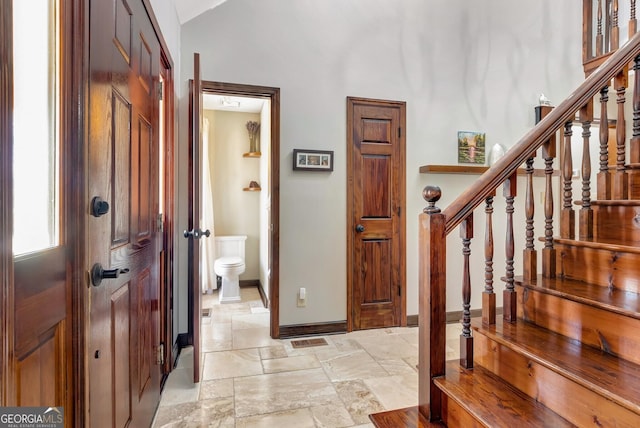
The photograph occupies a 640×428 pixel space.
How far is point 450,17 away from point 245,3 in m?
1.98

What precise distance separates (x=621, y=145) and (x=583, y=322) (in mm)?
1078

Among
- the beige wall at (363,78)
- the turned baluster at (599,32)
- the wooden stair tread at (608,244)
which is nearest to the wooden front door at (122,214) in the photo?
the beige wall at (363,78)

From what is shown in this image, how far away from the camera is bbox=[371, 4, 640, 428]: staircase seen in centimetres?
119

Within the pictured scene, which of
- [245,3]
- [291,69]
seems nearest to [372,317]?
[291,69]

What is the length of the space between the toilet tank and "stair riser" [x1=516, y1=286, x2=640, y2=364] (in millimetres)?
3500

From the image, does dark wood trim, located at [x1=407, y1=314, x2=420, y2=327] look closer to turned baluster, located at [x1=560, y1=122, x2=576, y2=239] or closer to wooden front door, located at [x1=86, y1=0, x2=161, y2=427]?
turned baluster, located at [x1=560, y1=122, x2=576, y2=239]

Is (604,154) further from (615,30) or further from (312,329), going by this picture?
(312,329)

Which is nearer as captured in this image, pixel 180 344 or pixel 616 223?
pixel 616 223

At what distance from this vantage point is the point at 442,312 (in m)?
1.49

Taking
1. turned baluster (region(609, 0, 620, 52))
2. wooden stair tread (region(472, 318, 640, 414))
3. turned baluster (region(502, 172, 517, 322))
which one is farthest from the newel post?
turned baluster (region(609, 0, 620, 52))

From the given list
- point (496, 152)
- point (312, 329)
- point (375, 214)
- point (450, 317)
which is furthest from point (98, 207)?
point (496, 152)

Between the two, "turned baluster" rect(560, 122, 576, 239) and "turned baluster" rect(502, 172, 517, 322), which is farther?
"turned baluster" rect(560, 122, 576, 239)

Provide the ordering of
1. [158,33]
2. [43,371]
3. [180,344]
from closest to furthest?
[43,371], [158,33], [180,344]

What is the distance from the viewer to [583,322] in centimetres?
139
